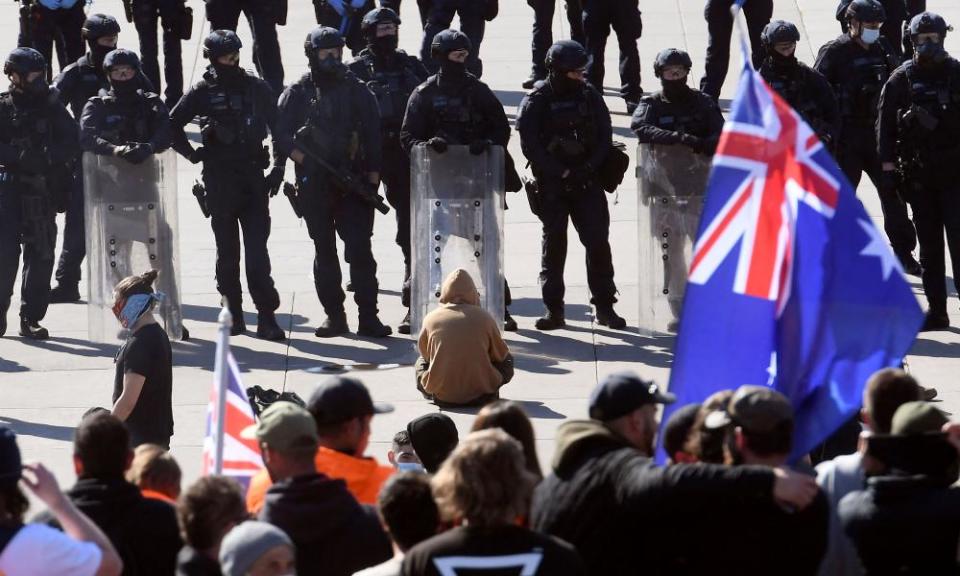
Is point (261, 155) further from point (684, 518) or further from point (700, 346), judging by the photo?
point (684, 518)

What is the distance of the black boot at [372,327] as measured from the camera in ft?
46.1

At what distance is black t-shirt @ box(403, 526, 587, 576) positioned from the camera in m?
5.68

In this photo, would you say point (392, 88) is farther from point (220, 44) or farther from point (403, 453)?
point (403, 453)

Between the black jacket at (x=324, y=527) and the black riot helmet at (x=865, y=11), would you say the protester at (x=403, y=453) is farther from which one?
the black riot helmet at (x=865, y=11)

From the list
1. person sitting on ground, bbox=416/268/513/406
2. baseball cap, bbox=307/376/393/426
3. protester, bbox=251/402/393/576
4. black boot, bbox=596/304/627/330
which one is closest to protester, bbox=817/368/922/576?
protester, bbox=251/402/393/576

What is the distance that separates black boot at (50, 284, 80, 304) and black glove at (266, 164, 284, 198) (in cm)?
209

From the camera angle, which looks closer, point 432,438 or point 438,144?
point 432,438

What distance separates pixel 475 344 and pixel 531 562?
252 inches

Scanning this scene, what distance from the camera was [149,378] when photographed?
9875 millimetres

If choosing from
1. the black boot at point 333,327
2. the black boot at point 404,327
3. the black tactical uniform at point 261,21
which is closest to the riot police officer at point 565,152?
the black boot at point 404,327

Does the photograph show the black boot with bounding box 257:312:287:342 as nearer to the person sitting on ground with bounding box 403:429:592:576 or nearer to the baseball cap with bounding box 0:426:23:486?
the baseball cap with bounding box 0:426:23:486

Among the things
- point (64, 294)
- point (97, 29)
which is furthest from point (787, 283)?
point (64, 294)

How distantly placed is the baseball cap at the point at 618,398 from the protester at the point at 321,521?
788 millimetres

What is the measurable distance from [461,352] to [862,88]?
421 cm
